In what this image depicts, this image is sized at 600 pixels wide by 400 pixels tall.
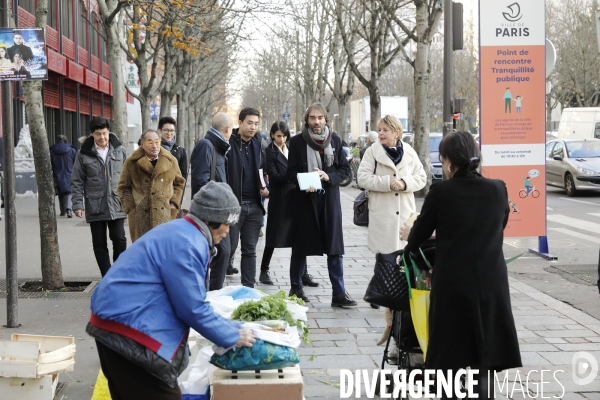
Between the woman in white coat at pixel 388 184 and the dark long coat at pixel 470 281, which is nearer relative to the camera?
the dark long coat at pixel 470 281

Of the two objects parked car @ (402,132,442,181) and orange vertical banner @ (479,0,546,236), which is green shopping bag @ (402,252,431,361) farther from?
parked car @ (402,132,442,181)

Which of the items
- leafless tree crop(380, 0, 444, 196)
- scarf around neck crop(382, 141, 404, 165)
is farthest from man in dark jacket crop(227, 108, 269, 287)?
leafless tree crop(380, 0, 444, 196)

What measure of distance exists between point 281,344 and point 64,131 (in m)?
30.0

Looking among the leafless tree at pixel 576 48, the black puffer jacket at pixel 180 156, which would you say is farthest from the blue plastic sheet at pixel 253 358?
the leafless tree at pixel 576 48

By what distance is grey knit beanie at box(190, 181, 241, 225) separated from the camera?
12.5 ft

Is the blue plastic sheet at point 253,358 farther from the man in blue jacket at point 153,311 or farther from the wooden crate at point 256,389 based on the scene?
the man in blue jacket at point 153,311

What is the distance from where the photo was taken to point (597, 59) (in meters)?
49.1

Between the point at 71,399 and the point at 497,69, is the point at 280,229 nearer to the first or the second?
the point at 71,399

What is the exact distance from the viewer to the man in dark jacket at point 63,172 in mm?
18484

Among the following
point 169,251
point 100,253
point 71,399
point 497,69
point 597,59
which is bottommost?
point 71,399

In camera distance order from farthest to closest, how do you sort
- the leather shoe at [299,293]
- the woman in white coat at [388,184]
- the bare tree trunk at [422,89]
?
1. the bare tree trunk at [422,89]
2. the leather shoe at [299,293]
3. the woman in white coat at [388,184]

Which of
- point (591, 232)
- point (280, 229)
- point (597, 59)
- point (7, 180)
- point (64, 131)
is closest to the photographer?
point (7, 180)

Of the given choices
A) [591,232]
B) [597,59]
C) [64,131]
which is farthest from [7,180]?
[597,59]

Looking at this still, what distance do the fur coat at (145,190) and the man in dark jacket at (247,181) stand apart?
0.64 m
